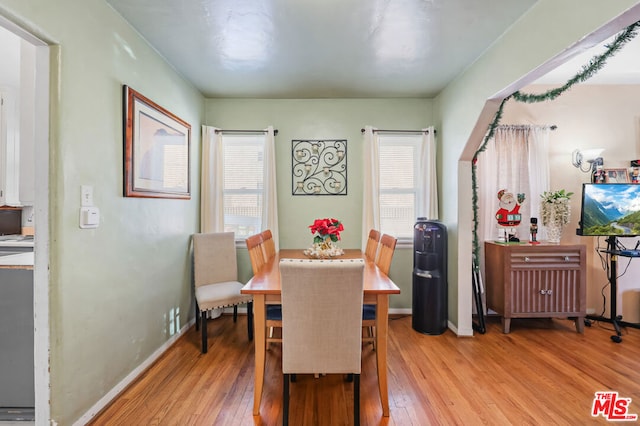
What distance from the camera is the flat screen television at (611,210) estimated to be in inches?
114

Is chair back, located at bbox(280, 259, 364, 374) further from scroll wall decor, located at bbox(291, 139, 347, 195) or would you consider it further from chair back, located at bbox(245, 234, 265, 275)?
scroll wall decor, located at bbox(291, 139, 347, 195)

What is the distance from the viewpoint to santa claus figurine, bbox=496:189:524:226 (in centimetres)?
311

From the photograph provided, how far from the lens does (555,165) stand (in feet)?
11.0

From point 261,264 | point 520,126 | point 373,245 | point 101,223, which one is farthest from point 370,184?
point 101,223

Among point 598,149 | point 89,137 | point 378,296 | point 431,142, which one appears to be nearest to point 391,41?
point 431,142

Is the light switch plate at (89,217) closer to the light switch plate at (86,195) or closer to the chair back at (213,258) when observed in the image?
the light switch plate at (86,195)

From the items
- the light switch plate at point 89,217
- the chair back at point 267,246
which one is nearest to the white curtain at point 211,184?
the chair back at point 267,246

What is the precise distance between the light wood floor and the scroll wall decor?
176 cm

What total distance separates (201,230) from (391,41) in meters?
2.68

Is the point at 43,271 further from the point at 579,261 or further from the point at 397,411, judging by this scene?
the point at 579,261

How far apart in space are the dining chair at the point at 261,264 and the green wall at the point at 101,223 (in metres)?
0.83

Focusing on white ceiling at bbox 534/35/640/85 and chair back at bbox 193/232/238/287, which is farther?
chair back at bbox 193/232/238/287

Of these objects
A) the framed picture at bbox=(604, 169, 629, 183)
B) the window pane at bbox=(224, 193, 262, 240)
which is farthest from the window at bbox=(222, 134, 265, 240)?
the framed picture at bbox=(604, 169, 629, 183)

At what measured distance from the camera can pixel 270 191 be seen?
A: 3.43 meters
